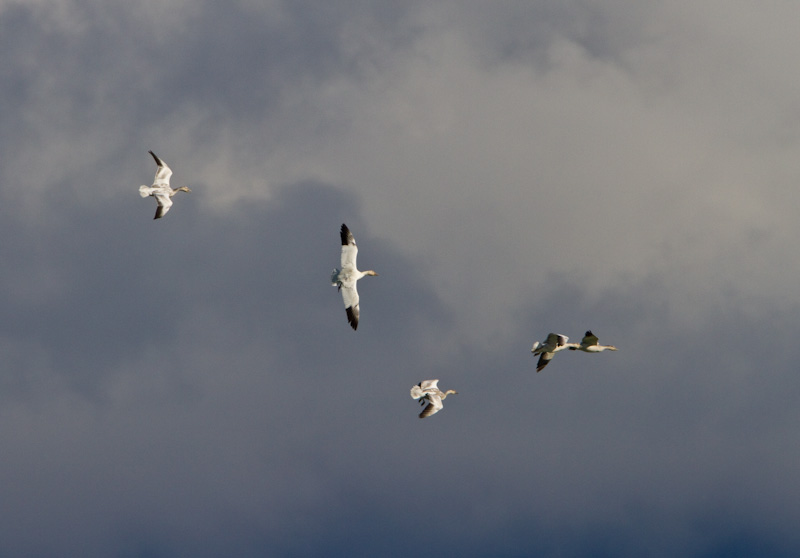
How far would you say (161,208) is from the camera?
354ft

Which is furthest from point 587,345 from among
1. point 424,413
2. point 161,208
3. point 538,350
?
point 161,208

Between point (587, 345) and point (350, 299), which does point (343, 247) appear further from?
point (587, 345)

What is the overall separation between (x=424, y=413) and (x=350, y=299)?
12.3 metres

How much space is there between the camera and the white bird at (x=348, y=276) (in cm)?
9519

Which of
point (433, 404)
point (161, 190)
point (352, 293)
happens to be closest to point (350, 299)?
point (352, 293)

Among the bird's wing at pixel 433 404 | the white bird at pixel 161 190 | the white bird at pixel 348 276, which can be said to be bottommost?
the bird's wing at pixel 433 404

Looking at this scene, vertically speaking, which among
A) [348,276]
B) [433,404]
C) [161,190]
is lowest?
[433,404]

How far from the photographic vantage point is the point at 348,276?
95250mm

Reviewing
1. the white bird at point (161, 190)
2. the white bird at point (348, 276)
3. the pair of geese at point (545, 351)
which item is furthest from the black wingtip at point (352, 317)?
the white bird at point (161, 190)

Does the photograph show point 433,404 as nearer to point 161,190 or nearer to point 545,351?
point 545,351

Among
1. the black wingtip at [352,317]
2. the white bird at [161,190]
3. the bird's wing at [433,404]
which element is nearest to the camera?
the black wingtip at [352,317]

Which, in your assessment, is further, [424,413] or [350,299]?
[424,413]

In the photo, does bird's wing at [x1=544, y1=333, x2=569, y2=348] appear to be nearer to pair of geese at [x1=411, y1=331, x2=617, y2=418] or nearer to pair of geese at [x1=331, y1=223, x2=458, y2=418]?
pair of geese at [x1=411, y1=331, x2=617, y2=418]

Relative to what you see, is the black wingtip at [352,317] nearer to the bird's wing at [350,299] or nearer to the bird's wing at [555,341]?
the bird's wing at [350,299]
